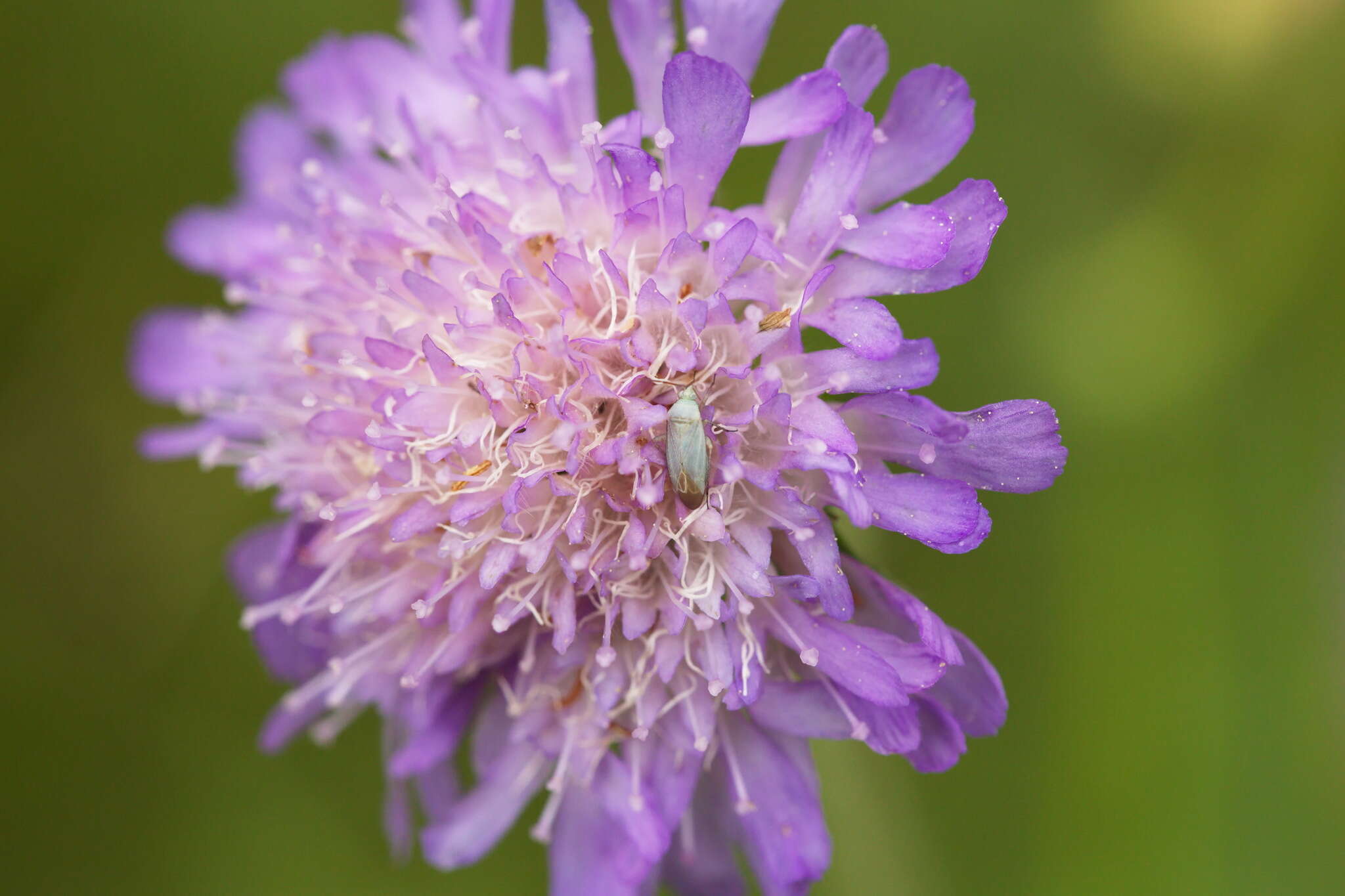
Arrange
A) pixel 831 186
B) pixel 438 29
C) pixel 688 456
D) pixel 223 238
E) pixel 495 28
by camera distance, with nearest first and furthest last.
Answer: pixel 688 456
pixel 831 186
pixel 495 28
pixel 438 29
pixel 223 238

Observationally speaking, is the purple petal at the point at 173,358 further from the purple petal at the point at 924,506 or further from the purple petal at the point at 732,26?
the purple petal at the point at 924,506

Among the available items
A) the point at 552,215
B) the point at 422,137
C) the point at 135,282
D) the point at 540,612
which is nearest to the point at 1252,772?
the point at 540,612

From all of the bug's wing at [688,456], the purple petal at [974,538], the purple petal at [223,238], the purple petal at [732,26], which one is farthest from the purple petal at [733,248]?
the purple petal at [223,238]

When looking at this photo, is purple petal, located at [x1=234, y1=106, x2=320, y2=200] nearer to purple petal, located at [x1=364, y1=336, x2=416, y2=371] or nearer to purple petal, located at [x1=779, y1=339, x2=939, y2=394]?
purple petal, located at [x1=364, y1=336, x2=416, y2=371]

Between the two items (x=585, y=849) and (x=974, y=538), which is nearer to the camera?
→ (x=974, y=538)

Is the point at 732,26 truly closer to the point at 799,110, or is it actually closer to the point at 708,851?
the point at 799,110

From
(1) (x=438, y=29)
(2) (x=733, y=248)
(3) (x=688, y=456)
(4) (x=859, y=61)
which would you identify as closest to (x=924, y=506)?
(3) (x=688, y=456)
